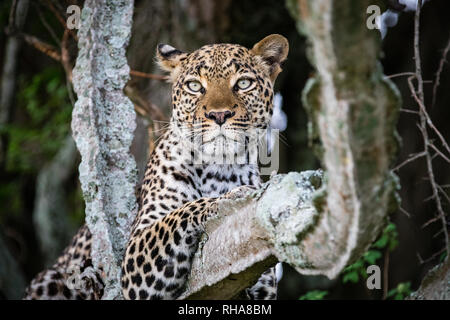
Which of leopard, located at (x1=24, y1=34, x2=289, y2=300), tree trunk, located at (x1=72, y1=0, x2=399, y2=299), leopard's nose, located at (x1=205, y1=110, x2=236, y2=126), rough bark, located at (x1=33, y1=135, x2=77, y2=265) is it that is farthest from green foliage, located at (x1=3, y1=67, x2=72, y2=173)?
leopard's nose, located at (x1=205, y1=110, x2=236, y2=126)

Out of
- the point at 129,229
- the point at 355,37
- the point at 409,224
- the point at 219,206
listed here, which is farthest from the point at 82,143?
the point at 409,224

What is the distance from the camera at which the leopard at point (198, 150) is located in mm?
5195

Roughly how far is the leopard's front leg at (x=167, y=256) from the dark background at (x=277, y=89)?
127 inches

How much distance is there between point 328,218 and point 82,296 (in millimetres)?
4314

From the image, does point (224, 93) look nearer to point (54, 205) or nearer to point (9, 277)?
point (9, 277)

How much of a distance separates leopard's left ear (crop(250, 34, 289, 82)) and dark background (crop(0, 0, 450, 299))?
236cm

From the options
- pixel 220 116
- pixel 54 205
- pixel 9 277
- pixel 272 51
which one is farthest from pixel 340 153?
pixel 54 205

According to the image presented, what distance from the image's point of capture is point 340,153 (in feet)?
9.32

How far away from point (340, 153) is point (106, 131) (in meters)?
3.36

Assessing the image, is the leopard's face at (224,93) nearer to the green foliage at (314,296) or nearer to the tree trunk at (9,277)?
the green foliage at (314,296)

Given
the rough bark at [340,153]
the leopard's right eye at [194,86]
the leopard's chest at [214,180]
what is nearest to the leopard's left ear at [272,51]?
the leopard's right eye at [194,86]

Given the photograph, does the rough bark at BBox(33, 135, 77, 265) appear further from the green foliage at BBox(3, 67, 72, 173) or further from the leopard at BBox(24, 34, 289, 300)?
the leopard at BBox(24, 34, 289, 300)

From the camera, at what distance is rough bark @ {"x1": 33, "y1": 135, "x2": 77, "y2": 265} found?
476 inches

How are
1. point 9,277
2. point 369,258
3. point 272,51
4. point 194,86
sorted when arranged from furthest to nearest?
1. point 9,277
2. point 369,258
3. point 272,51
4. point 194,86
